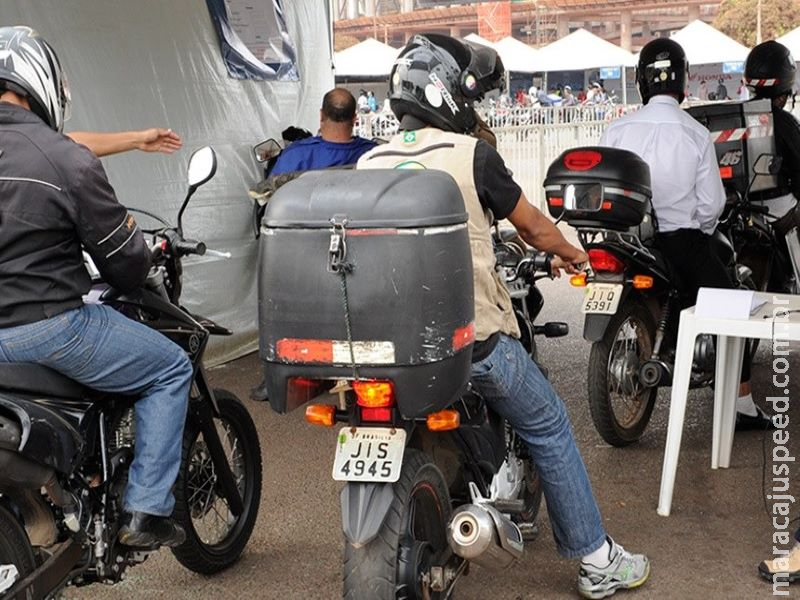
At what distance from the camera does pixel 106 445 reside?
11.9 feet

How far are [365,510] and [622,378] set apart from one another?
281 centimetres

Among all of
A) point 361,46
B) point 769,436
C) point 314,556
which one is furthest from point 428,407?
point 361,46

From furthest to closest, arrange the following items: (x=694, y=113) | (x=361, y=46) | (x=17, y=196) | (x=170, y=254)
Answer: (x=361, y=46) → (x=694, y=113) → (x=170, y=254) → (x=17, y=196)

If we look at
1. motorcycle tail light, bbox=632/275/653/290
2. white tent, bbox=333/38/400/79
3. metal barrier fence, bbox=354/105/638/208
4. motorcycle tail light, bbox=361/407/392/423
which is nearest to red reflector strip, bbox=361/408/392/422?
motorcycle tail light, bbox=361/407/392/423

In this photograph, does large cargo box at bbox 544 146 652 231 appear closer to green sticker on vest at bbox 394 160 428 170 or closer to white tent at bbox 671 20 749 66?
green sticker on vest at bbox 394 160 428 170

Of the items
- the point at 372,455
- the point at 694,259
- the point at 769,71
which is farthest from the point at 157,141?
the point at 769,71

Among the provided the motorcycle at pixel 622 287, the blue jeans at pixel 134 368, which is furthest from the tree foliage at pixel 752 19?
the blue jeans at pixel 134 368

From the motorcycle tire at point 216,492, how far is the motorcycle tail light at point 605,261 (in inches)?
77.3

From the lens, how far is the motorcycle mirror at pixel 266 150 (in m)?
8.33

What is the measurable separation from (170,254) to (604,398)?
245 cm

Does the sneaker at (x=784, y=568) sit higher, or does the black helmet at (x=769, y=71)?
the black helmet at (x=769, y=71)

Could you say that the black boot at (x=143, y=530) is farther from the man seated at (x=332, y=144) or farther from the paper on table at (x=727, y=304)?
the man seated at (x=332, y=144)

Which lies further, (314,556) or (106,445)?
(314,556)

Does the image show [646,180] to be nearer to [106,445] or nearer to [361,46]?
[106,445]
